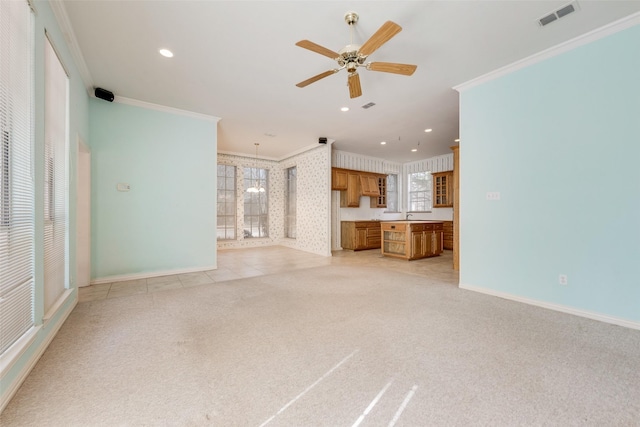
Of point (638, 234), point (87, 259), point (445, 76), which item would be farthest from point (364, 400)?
point (87, 259)

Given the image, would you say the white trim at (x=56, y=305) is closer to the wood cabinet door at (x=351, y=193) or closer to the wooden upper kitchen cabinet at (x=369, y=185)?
the wood cabinet door at (x=351, y=193)

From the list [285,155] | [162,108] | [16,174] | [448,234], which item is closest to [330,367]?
[16,174]

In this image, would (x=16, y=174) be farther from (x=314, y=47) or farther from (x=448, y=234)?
(x=448, y=234)

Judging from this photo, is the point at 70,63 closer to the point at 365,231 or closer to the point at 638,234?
the point at 638,234

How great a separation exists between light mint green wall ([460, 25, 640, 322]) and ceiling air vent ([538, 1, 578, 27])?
2.08 ft

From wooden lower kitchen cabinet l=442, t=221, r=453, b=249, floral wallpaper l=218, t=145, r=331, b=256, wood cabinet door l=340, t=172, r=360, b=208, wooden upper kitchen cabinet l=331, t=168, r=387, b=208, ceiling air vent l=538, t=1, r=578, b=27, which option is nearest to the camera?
ceiling air vent l=538, t=1, r=578, b=27

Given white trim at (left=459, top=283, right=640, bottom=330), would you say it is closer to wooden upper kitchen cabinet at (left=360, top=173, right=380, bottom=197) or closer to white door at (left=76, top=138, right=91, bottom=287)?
wooden upper kitchen cabinet at (left=360, top=173, right=380, bottom=197)

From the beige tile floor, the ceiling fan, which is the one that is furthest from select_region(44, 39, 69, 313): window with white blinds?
the ceiling fan

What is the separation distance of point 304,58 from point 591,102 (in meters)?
3.18

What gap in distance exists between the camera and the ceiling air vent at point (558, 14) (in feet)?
7.64

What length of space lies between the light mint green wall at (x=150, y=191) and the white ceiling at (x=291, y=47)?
0.45 meters

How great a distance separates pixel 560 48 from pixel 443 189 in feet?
17.3

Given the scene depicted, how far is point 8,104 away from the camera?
162cm

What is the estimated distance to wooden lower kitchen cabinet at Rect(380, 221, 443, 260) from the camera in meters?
5.97
